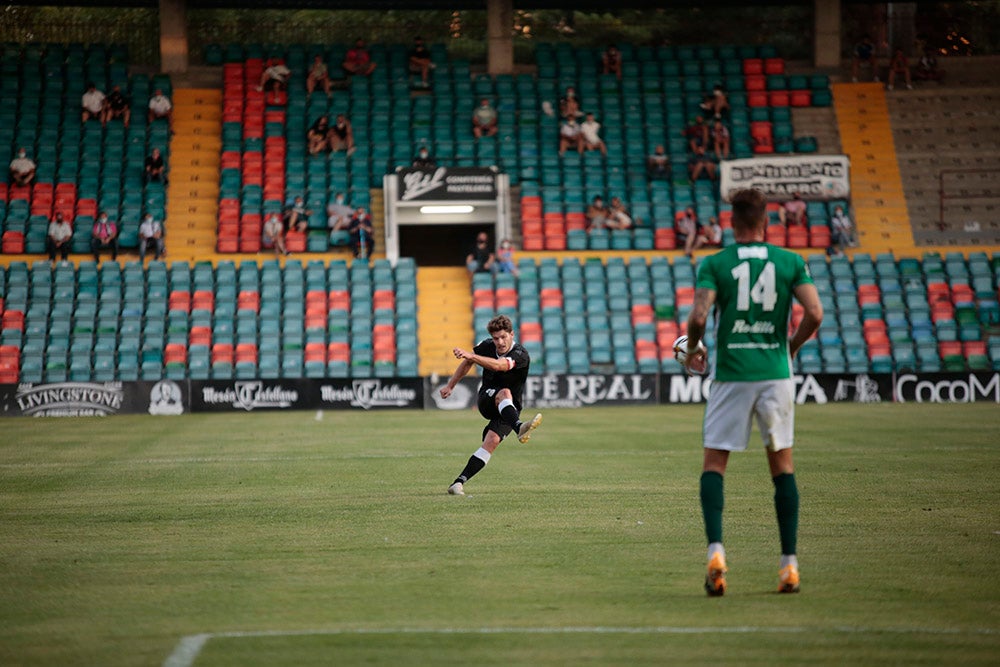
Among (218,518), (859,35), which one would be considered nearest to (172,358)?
(218,518)

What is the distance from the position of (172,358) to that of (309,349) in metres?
3.29

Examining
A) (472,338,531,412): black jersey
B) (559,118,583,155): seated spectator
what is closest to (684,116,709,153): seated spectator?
(559,118,583,155): seated spectator

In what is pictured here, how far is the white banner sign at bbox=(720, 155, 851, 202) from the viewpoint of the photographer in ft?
115

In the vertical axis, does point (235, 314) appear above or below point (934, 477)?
above

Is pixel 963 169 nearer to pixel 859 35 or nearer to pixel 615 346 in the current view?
pixel 859 35

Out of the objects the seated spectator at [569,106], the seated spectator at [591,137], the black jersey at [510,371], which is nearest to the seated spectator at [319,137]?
the seated spectator at [569,106]

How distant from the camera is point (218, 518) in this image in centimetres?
1130

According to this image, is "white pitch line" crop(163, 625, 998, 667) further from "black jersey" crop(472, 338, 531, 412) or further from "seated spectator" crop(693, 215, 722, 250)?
"seated spectator" crop(693, 215, 722, 250)

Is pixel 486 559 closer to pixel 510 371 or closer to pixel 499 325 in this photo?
pixel 499 325

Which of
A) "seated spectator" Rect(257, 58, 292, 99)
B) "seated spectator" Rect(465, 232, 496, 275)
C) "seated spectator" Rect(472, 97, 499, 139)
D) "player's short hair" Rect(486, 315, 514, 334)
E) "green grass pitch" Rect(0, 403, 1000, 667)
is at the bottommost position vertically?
"green grass pitch" Rect(0, 403, 1000, 667)

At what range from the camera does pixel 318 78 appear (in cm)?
3747

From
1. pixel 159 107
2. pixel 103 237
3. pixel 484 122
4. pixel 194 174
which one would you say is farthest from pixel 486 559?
pixel 159 107

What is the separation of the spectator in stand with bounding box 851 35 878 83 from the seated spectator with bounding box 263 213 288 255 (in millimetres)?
19065

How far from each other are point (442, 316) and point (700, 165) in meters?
9.35
